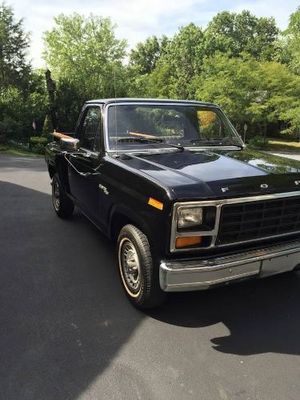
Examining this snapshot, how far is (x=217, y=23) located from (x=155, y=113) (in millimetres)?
73424

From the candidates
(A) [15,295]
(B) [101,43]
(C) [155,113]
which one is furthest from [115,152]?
(B) [101,43]

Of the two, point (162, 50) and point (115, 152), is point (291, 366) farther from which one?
point (162, 50)

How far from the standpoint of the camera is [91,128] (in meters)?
5.22

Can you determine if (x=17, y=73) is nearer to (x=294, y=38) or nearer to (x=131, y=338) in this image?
(x=294, y=38)

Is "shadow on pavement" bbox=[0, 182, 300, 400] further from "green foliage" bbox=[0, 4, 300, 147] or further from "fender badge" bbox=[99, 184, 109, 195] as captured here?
"green foliage" bbox=[0, 4, 300, 147]

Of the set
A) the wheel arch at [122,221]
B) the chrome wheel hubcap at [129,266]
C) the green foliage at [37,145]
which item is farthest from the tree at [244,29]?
the chrome wheel hubcap at [129,266]

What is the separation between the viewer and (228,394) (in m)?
2.80

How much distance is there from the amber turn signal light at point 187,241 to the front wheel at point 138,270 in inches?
14.0

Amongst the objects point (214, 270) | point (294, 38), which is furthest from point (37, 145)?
point (294, 38)

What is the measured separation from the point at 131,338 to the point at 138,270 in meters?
0.58

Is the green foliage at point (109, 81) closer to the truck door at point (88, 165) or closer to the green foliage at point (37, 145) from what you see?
the green foliage at point (37, 145)

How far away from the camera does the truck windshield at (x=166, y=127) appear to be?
463 cm

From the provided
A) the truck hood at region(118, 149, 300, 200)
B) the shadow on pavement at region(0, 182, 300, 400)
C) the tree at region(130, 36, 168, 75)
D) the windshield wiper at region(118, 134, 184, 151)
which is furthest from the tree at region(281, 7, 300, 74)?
the shadow on pavement at region(0, 182, 300, 400)

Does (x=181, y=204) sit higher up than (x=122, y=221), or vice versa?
(x=181, y=204)
